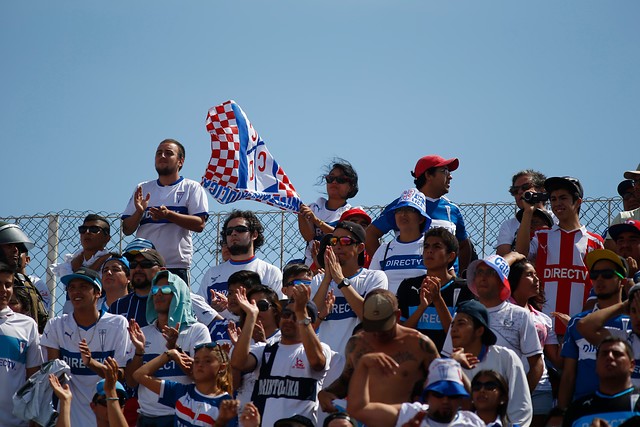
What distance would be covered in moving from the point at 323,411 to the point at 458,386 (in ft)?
5.04

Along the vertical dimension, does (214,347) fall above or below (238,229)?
below

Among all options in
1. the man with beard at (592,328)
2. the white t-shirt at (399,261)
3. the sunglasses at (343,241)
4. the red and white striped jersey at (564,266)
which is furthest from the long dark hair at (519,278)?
the sunglasses at (343,241)

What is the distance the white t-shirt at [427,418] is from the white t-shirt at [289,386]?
51.5 inches

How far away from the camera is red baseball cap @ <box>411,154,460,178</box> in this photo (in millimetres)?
10695

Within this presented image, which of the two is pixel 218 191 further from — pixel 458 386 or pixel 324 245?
pixel 458 386

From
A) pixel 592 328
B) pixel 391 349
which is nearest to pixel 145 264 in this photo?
pixel 391 349

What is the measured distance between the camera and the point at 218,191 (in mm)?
12531

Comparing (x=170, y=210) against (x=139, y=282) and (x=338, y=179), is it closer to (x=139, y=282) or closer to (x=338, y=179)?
(x=139, y=282)

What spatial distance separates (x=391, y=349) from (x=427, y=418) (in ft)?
2.59

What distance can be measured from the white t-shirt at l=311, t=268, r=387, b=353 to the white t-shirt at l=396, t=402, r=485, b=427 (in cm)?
193

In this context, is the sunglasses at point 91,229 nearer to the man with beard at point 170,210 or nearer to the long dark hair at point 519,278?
the man with beard at point 170,210

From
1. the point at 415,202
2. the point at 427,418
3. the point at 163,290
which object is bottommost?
the point at 427,418

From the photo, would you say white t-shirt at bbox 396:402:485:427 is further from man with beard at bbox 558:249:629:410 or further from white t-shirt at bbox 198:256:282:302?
white t-shirt at bbox 198:256:282:302

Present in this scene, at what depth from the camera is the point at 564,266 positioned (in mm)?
9961
